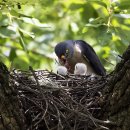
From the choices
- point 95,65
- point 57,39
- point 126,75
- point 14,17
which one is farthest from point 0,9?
point 57,39

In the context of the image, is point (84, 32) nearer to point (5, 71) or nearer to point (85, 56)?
point (85, 56)

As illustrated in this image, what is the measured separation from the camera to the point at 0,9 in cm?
454

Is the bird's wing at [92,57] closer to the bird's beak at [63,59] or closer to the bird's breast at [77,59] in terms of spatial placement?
the bird's breast at [77,59]

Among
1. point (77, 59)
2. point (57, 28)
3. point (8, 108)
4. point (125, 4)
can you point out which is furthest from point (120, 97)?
point (57, 28)

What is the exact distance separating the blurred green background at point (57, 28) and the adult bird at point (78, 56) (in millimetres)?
131

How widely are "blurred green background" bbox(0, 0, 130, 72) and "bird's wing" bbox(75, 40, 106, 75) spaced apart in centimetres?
10

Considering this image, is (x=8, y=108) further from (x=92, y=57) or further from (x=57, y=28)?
(x=57, y=28)

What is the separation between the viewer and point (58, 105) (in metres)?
3.79

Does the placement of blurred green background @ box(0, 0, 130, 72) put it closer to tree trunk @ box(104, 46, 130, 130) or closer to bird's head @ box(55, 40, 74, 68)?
bird's head @ box(55, 40, 74, 68)

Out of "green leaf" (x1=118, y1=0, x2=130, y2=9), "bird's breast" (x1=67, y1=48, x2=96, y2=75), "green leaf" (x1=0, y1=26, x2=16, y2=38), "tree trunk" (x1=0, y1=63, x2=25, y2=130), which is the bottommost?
"bird's breast" (x1=67, y1=48, x2=96, y2=75)

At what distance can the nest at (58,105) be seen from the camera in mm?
3682

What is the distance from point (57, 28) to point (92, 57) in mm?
3339

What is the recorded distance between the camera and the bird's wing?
6.22 meters

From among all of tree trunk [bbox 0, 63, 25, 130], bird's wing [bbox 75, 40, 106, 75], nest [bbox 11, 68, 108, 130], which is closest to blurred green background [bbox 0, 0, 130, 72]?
bird's wing [bbox 75, 40, 106, 75]
